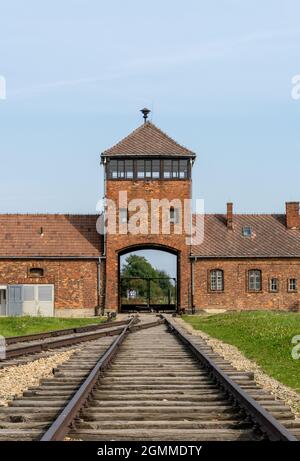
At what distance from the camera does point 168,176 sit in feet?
144

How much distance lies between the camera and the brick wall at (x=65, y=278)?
1700 inches

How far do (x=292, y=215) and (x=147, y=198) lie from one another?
9.77 meters

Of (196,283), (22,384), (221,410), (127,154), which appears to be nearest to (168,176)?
(127,154)

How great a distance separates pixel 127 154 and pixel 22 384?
33.0 m

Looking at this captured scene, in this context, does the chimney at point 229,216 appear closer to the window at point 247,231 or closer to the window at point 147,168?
the window at point 247,231

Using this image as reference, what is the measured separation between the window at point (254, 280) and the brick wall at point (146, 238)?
370cm

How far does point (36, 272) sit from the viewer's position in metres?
43.7

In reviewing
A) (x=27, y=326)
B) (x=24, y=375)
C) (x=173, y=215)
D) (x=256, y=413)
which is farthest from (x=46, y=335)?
(x=173, y=215)

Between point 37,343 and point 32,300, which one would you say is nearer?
point 37,343

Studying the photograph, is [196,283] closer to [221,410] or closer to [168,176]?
[168,176]

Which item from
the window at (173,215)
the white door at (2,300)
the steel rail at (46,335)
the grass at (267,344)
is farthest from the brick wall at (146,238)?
the grass at (267,344)

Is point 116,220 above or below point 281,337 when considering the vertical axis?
above

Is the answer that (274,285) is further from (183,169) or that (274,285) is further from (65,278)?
(65,278)
